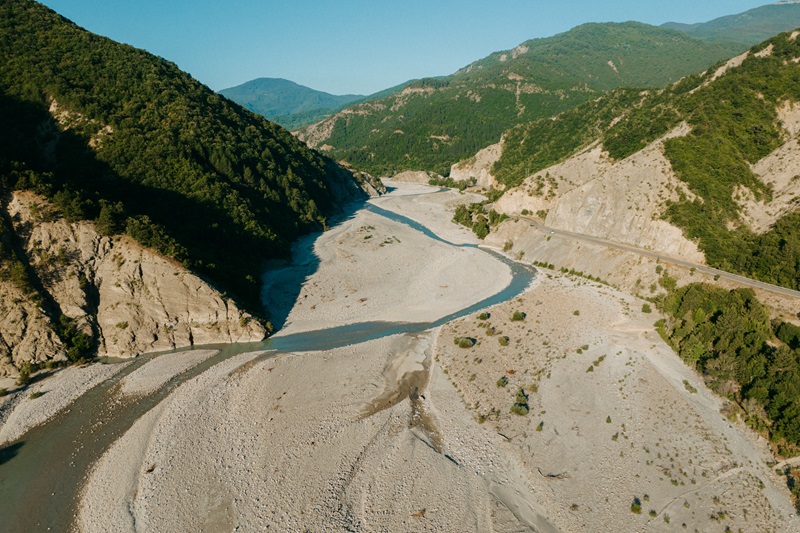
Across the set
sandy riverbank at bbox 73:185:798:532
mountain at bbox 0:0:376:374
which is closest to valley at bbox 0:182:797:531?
sandy riverbank at bbox 73:185:798:532

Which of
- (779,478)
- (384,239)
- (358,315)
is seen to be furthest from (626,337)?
(384,239)

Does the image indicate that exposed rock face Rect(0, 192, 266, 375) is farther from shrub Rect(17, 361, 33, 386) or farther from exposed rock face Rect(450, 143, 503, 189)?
exposed rock face Rect(450, 143, 503, 189)

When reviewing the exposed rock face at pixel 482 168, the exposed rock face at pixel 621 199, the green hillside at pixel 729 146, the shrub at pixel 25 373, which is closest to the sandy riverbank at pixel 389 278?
the exposed rock face at pixel 621 199

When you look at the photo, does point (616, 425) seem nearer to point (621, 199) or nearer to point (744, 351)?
point (744, 351)

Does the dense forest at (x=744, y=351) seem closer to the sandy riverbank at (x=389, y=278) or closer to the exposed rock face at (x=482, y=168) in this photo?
the sandy riverbank at (x=389, y=278)

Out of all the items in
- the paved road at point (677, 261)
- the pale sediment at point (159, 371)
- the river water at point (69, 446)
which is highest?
the paved road at point (677, 261)

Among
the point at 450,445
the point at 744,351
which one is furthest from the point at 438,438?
the point at 744,351

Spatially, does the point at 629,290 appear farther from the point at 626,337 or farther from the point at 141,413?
the point at 141,413
